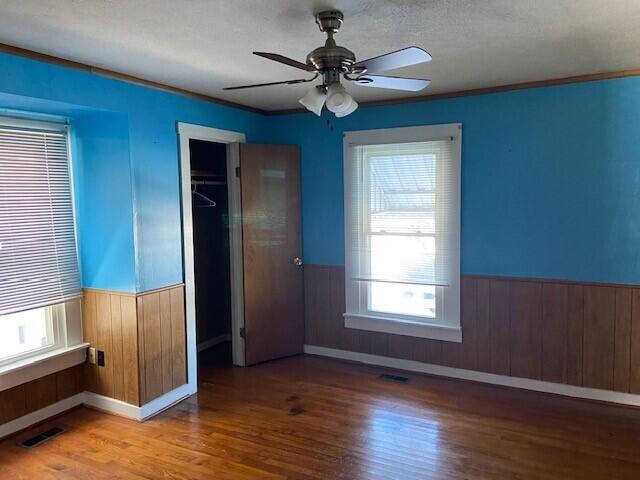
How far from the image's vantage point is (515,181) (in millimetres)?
3750

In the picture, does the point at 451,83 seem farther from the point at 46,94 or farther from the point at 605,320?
the point at 46,94

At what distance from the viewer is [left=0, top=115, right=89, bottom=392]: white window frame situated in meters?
3.09

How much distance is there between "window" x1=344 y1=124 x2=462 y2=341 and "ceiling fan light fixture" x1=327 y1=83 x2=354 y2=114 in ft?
6.62

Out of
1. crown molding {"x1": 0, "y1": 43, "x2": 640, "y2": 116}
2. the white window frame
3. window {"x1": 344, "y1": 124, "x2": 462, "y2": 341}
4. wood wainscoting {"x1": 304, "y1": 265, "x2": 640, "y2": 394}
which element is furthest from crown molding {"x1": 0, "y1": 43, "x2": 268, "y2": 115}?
wood wainscoting {"x1": 304, "y1": 265, "x2": 640, "y2": 394}

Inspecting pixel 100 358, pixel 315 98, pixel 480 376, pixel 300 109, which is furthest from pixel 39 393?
pixel 480 376

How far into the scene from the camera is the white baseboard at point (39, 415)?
314cm

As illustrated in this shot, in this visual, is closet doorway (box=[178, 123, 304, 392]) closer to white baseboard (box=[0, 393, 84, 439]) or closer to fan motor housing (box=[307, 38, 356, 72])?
white baseboard (box=[0, 393, 84, 439])

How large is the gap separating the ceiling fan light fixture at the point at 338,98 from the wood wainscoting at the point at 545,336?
90.8 inches

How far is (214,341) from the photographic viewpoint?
17.0 feet

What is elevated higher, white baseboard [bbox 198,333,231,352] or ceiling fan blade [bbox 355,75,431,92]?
ceiling fan blade [bbox 355,75,431,92]

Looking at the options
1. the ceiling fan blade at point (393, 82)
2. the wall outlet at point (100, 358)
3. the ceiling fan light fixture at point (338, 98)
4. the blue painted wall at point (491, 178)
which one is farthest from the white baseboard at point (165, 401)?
the ceiling fan blade at point (393, 82)

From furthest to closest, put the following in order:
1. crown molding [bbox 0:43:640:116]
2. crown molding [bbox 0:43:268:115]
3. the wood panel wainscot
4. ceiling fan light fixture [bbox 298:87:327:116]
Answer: the wood panel wainscot < crown molding [bbox 0:43:640:116] < crown molding [bbox 0:43:268:115] < ceiling fan light fixture [bbox 298:87:327:116]

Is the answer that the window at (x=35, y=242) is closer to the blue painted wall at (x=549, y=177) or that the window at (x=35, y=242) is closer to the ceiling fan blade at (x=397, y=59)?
the ceiling fan blade at (x=397, y=59)

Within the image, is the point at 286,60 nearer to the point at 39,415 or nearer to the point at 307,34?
the point at 307,34
